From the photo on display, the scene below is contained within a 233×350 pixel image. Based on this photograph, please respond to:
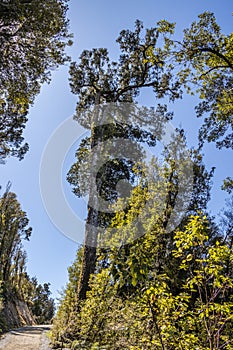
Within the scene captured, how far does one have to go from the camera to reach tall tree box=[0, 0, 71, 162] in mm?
5336

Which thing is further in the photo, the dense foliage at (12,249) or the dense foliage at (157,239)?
the dense foliage at (12,249)

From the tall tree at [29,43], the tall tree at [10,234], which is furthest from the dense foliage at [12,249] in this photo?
the tall tree at [29,43]

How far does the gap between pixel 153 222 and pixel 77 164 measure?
513 centimetres

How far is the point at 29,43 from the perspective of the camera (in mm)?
6117

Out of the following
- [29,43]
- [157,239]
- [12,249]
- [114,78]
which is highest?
[114,78]

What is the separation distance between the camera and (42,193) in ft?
40.3

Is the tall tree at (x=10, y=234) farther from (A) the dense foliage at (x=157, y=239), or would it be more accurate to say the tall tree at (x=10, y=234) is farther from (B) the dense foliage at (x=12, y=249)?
(A) the dense foliage at (x=157, y=239)

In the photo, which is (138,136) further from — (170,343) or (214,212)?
(170,343)

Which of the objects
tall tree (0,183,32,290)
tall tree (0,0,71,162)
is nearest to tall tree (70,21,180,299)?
tall tree (0,0,71,162)

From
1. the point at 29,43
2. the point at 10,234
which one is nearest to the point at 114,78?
the point at 29,43

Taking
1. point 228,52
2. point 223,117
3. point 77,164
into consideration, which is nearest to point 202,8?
point 228,52

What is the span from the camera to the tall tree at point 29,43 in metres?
5.34

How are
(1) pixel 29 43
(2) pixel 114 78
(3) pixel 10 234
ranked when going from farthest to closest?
(3) pixel 10 234 < (2) pixel 114 78 < (1) pixel 29 43

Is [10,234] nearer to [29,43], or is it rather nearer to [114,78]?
[114,78]
